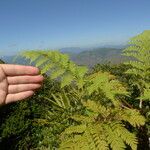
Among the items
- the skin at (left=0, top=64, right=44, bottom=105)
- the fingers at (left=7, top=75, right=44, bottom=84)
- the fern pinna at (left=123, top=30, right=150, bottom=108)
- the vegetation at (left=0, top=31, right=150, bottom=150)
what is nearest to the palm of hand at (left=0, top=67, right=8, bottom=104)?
the skin at (left=0, top=64, right=44, bottom=105)

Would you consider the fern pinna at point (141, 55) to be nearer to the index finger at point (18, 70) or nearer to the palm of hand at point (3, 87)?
the index finger at point (18, 70)

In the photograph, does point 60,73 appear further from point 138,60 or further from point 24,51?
point 138,60

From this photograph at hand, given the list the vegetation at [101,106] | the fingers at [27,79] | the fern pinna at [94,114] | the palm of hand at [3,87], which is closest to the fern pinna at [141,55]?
the vegetation at [101,106]

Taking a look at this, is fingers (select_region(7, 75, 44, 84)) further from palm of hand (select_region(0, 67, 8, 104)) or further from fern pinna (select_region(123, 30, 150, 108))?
fern pinna (select_region(123, 30, 150, 108))

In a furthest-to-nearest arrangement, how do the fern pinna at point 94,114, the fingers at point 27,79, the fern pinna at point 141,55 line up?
the fern pinna at point 141,55 → the fingers at point 27,79 → the fern pinna at point 94,114

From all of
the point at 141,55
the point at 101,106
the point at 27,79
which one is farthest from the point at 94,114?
the point at 141,55

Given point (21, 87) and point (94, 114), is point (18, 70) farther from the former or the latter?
point (94, 114)
